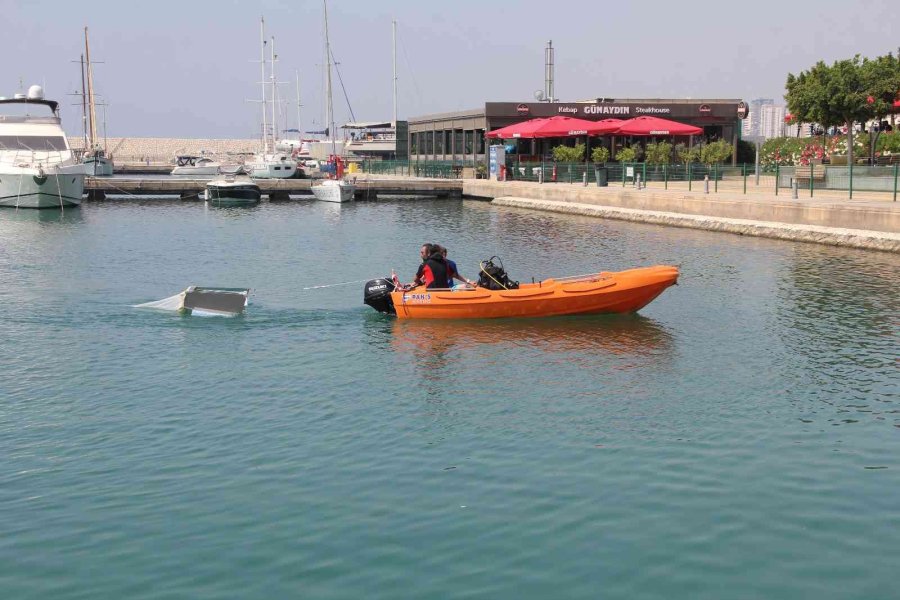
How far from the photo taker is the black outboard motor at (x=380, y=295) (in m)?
20.3

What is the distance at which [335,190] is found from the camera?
5903 cm

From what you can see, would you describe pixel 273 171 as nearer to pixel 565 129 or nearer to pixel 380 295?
pixel 565 129

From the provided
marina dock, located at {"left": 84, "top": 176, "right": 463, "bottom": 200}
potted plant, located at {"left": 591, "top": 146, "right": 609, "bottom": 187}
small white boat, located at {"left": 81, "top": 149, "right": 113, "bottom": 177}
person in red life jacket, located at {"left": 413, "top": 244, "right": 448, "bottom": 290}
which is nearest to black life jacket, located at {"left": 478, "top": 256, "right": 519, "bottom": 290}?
person in red life jacket, located at {"left": 413, "top": 244, "right": 448, "bottom": 290}

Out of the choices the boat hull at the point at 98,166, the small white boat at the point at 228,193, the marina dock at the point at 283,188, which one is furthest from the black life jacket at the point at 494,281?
the boat hull at the point at 98,166

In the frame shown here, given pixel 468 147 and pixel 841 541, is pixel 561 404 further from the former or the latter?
pixel 468 147

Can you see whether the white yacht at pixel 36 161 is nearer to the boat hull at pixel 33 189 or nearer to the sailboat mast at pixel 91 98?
the boat hull at pixel 33 189

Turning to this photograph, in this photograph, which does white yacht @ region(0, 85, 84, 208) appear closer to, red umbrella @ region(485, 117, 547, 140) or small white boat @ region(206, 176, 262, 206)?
small white boat @ region(206, 176, 262, 206)

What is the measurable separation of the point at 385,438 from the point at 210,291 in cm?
952

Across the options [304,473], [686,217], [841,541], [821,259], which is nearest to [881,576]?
[841,541]

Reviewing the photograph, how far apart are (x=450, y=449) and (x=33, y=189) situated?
4342cm

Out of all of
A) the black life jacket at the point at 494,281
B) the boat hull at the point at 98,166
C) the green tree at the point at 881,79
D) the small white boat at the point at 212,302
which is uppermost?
the green tree at the point at 881,79

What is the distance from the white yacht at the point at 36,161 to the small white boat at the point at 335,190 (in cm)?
1354

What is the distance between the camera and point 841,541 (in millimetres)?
9359

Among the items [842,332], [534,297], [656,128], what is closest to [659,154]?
[656,128]
